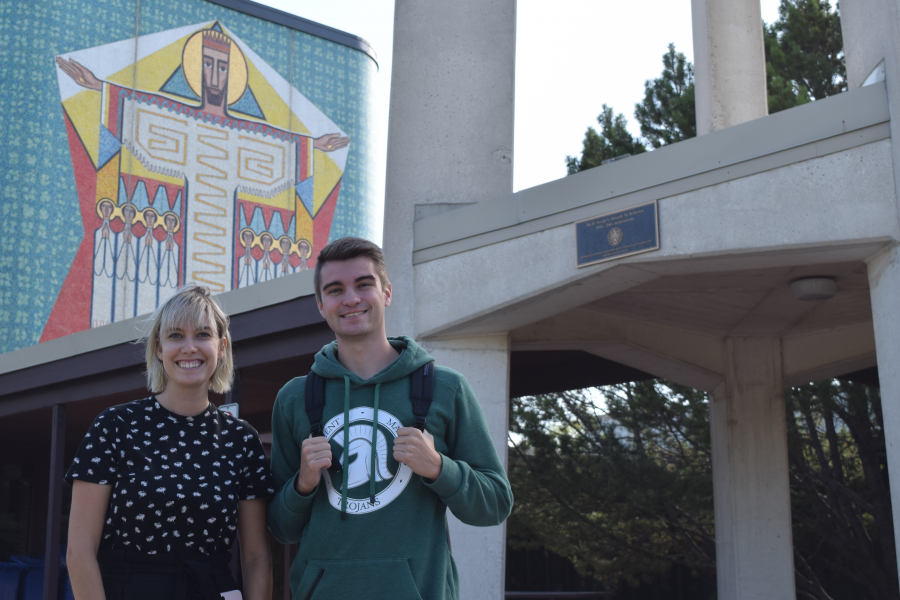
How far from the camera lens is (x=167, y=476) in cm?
269

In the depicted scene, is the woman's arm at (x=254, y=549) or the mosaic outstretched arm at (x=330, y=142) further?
the mosaic outstretched arm at (x=330, y=142)

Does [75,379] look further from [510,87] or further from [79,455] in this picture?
[79,455]

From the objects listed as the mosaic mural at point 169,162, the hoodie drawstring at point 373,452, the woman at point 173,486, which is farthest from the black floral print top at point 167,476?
the mosaic mural at point 169,162

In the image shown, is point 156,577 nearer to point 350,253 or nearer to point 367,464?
point 367,464

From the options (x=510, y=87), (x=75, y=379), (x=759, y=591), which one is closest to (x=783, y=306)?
(x=759, y=591)

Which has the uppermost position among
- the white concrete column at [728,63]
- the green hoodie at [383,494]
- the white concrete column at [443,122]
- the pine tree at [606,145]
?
the pine tree at [606,145]

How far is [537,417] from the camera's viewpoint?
14.0 metres

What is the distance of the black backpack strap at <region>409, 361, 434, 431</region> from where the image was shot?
2639 mm

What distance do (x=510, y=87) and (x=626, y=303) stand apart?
6.92 feet

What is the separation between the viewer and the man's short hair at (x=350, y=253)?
2.78m

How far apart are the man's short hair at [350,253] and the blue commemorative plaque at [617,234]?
133 inches

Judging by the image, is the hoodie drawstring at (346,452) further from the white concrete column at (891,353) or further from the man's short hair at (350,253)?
the white concrete column at (891,353)

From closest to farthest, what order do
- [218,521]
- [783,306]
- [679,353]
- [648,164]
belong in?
[218,521]
[648,164]
[783,306]
[679,353]

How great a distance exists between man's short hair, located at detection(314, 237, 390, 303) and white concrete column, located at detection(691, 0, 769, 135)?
733cm
